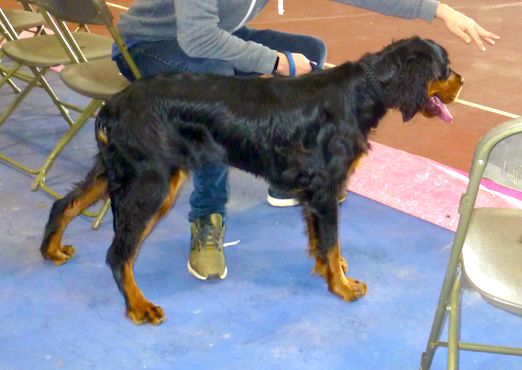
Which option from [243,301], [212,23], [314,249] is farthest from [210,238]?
[212,23]

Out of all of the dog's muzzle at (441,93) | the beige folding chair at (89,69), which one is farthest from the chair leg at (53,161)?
the dog's muzzle at (441,93)

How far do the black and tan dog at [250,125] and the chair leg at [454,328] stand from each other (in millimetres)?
711

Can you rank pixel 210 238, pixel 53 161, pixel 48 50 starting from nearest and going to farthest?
pixel 210 238 → pixel 53 161 → pixel 48 50

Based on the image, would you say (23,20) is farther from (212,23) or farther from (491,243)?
(491,243)

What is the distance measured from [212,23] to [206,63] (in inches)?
9.3

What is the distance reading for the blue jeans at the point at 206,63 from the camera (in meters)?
2.57

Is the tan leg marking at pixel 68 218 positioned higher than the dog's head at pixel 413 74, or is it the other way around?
the dog's head at pixel 413 74

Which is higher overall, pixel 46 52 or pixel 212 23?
pixel 212 23

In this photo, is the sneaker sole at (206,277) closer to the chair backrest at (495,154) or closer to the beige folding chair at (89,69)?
the beige folding chair at (89,69)

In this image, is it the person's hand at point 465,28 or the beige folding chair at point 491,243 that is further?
the person's hand at point 465,28

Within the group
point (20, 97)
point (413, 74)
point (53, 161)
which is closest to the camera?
point (413, 74)

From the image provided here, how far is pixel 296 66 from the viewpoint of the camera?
248 centimetres

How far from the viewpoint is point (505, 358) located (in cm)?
224

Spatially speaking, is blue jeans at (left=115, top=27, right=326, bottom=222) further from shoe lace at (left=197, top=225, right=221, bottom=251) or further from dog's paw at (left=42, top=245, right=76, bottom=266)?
dog's paw at (left=42, top=245, right=76, bottom=266)
